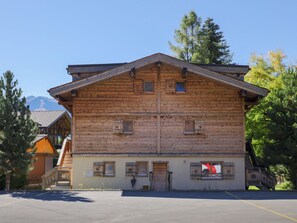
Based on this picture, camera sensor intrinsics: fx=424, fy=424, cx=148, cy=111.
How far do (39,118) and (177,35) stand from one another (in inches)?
809

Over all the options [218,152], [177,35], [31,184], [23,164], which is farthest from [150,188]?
[177,35]

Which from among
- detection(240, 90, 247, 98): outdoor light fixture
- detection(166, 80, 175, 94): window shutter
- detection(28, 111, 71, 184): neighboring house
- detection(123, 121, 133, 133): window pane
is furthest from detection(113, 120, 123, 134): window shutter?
detection(28, 111, 71, 184): neighboring house

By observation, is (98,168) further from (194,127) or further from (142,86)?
(194,127)

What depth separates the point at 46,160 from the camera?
39.2 meters

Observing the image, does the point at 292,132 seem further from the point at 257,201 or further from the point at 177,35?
the point at 177,35

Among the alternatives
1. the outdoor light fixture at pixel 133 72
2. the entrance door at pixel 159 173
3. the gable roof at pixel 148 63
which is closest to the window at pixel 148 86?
the outdoor light fixture at pixel 133 72

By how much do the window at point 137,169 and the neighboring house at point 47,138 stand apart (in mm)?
11403

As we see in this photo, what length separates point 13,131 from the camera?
2566 centimetres

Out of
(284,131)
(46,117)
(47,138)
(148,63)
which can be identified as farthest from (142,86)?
(46,117)

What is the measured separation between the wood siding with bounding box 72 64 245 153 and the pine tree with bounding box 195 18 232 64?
25360mm

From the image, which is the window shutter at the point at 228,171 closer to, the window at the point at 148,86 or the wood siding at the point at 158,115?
the wood siding at the point at 158,115

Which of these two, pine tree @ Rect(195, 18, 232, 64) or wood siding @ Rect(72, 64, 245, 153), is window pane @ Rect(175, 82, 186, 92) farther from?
pine tree @ Rect(195, 18, 232, 64)

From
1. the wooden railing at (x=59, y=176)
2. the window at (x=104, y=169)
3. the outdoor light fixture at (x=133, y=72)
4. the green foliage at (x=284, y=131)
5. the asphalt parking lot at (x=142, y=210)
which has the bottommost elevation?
the asphalt parking lot at (x=142, y=210)

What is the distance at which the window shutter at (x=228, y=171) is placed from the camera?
90.7ft
